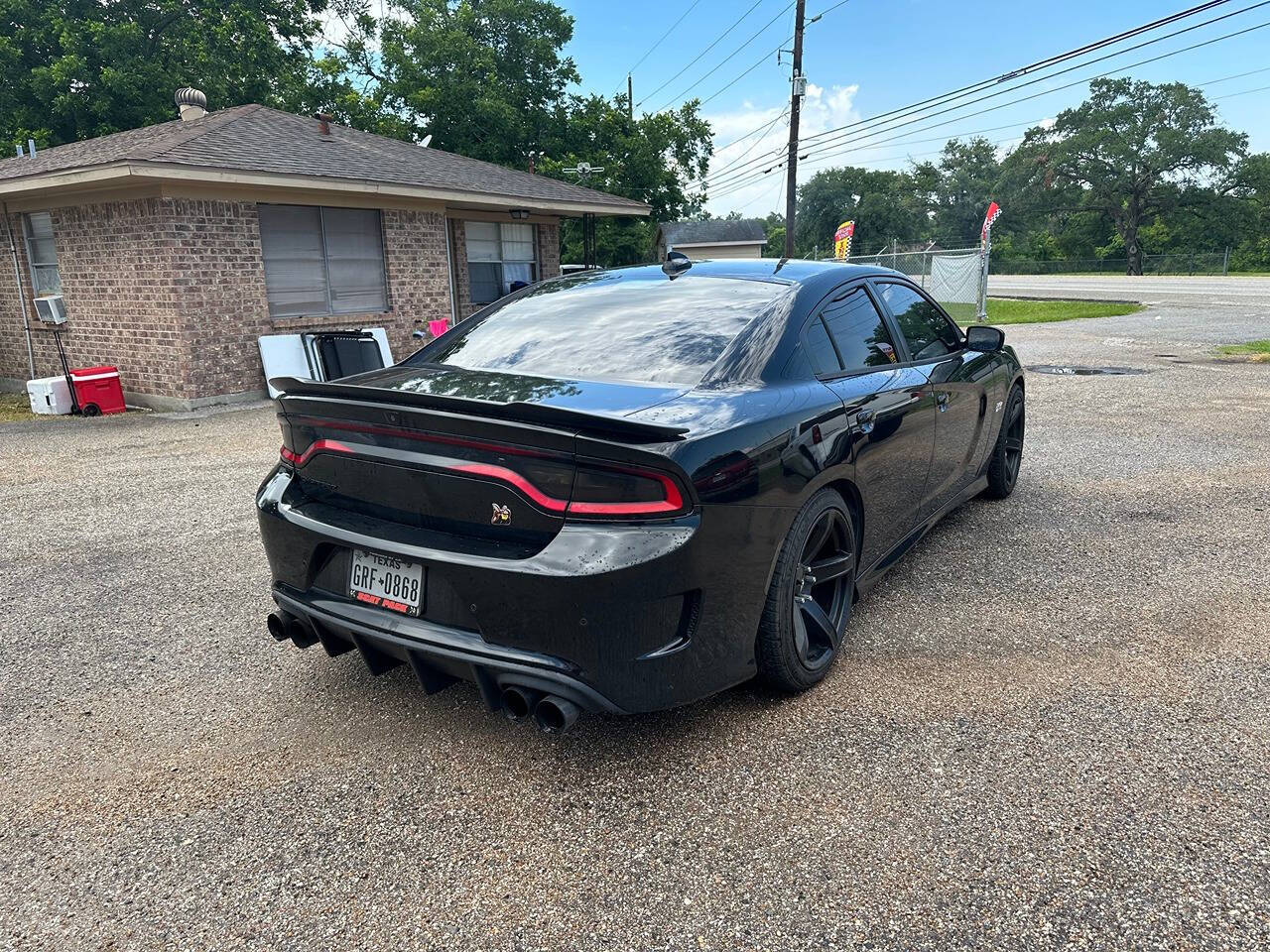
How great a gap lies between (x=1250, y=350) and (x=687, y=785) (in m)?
15.0

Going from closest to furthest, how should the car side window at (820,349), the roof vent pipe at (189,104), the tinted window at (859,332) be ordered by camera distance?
the car side window at (820,349) → the tinted window at (859,332) → the roof vent pipe at (189,104)

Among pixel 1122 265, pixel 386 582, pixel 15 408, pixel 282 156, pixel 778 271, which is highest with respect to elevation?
pixel 282 156

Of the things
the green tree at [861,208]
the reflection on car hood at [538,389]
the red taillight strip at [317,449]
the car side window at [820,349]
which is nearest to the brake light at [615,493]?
the reflection on car hood at [538,389]

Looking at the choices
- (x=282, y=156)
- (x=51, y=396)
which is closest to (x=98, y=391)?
(x=51, y=396)

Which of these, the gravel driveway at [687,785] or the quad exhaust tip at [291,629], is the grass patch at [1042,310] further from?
the quad exhaust tip at [291,629]

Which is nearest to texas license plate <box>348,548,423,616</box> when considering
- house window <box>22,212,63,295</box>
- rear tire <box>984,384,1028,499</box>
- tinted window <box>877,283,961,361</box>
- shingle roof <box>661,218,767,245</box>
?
tinted window <box>877,283,961,361</box>

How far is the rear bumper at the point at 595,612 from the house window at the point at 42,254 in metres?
11.6

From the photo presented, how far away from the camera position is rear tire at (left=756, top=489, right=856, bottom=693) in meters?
2.69

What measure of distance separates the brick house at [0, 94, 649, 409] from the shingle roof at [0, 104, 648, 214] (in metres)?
0.05

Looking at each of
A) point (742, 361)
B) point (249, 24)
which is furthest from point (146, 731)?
point (249, 24)

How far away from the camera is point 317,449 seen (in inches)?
108

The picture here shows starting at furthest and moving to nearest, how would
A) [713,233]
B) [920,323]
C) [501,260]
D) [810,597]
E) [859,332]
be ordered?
[713,233] → [501,260] → [920,323] → [859,332] → [810,597]

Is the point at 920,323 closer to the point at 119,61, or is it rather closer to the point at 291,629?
the point at 291,629

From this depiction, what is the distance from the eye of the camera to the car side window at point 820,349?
315 cm
